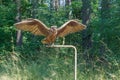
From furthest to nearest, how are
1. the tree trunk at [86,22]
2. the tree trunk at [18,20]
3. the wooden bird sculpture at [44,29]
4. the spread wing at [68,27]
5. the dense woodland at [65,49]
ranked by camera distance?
the tree trunk at [18,20] < the tree trunk at [86,22] < the dense woodland at [65,49] < the spread wing at [68,27] < the wooden bird sculpture at [44,29]

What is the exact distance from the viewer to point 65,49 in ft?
30.9

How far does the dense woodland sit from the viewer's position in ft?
24.6

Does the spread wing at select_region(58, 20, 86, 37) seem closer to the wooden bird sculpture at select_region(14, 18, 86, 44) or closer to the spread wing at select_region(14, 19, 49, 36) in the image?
the wooden bird sculpture at select_region(14, 18, 86, 44)

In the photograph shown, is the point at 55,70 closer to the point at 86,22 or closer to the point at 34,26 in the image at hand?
the point at 34,26

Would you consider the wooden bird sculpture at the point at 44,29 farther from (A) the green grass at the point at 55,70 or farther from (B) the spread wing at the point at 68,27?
(A) the green grass at the point at 55,70

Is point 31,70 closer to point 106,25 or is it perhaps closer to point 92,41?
point 106,25

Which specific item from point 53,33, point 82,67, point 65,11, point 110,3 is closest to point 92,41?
point 110,3

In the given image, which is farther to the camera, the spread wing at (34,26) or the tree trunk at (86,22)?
the tree trunk at (86,22)

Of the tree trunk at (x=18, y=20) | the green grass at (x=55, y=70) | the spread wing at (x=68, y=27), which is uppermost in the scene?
the spread wing at (x=68, y=27)

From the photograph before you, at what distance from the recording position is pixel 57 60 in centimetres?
776

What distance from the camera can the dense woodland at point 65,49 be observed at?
750 cm

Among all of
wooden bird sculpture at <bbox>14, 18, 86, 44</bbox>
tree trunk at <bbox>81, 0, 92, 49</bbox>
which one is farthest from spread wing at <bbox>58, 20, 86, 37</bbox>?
tree trunk at <bbox>81, 0, 92, 49</bbox>

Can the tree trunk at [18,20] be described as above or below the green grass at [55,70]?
below

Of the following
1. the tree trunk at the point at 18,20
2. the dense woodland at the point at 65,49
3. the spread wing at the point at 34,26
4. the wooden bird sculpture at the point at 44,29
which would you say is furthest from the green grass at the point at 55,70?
the tree trunk at the point at 18,20
